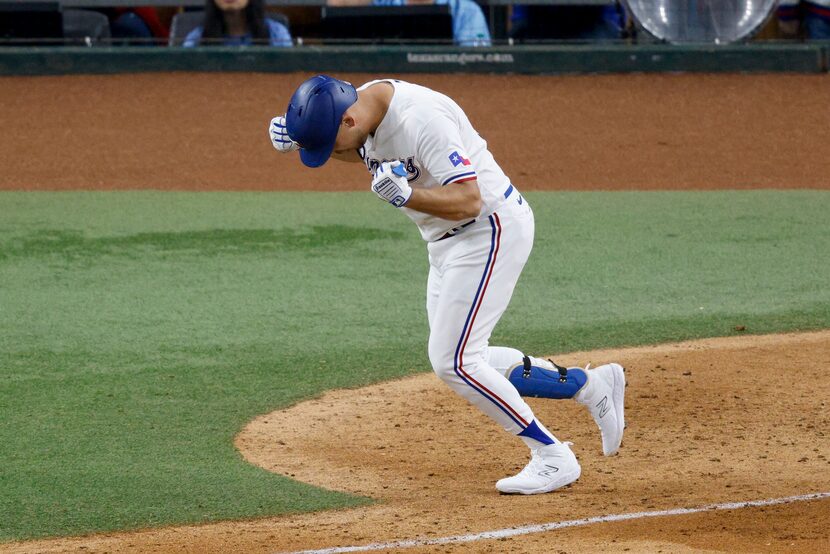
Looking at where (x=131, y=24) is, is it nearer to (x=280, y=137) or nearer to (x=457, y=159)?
(x=280, y=137)

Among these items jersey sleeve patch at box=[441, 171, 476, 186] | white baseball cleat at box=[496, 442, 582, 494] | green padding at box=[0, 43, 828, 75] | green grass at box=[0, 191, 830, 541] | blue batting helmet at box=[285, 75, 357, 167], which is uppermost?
blue batting helmet at box=[285, 75, 357, 167]

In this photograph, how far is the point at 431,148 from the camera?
3830 millimetres

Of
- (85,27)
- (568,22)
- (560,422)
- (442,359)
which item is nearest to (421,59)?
(568,22)

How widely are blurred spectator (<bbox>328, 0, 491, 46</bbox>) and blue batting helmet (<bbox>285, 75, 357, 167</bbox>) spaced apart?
24.6 feet

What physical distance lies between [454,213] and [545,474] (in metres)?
0.95

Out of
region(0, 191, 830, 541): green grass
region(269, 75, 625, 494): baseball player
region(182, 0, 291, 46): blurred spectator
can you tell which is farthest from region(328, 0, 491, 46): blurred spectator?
region(269, 75, 625, 494): baseball player

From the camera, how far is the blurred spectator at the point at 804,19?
11430 mm

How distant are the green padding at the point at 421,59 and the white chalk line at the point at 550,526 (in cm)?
787

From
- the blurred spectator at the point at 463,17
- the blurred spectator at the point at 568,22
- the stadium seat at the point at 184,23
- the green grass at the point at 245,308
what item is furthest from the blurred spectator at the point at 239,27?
the blurred spectator at the point at 568,22

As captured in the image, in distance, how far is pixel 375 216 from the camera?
30.4 ft

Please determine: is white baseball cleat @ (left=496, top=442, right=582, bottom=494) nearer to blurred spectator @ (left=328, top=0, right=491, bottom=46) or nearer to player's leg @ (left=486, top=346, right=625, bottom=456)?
player's leg @ (left=486, top=346, right=625, bottom=456)

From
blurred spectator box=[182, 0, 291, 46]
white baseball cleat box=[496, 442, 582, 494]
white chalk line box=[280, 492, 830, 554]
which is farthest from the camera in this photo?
blurred spectator box=[182, 0, 291, 46]

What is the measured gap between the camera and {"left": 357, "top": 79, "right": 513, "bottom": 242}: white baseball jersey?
12.5ft

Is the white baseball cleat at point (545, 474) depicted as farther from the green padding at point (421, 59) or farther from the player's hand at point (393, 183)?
the green padding at point (421, 59)
